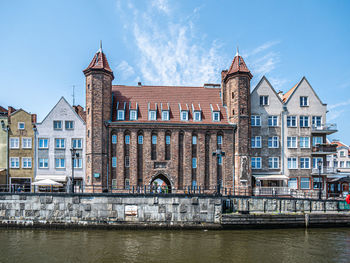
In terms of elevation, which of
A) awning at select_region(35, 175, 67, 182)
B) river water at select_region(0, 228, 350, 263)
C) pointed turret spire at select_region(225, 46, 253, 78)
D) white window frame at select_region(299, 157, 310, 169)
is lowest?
river water at select_region(0, 228, 350, 263)

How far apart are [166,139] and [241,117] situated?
9.30 m

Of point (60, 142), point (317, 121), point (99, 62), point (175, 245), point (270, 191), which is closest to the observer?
point (175, 245)

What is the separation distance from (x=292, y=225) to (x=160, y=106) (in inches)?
772

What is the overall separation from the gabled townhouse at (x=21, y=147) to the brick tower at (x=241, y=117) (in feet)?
80.2

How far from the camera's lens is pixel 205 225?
80.3ft

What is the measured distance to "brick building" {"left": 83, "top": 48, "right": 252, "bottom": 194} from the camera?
31.4 m

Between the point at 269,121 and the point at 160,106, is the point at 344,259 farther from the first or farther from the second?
the point at 160,106

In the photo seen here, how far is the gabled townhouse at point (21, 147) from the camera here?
33031 millimetres

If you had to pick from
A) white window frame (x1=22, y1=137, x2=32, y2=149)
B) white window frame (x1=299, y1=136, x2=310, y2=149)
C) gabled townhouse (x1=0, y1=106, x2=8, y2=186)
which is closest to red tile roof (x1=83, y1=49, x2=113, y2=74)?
white window frame (x1=22, y1=137, x2=32, y2=149)

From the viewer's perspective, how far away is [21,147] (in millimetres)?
33344

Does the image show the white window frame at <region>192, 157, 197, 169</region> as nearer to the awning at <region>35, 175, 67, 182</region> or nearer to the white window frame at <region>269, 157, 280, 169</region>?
the white window frame at <region>269, 157, 280, 169</region>

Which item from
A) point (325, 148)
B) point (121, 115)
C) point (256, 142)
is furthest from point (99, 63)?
point (325, 148)

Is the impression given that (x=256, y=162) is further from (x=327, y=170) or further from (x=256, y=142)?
(x=327, y=170)

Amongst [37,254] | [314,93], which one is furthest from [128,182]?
[314,93]
